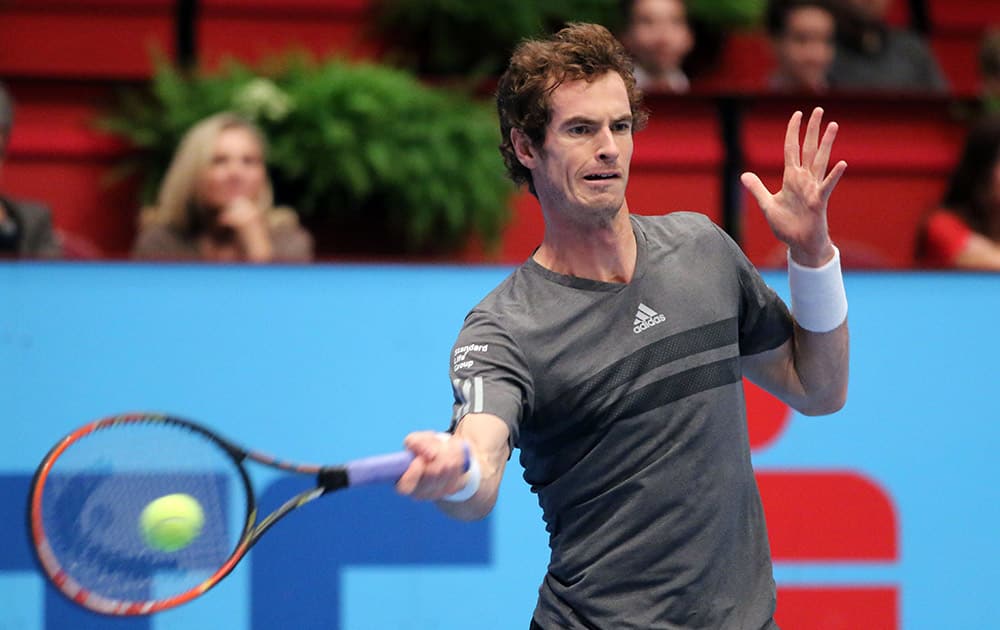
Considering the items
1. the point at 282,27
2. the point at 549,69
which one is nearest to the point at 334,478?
the point at 549,69

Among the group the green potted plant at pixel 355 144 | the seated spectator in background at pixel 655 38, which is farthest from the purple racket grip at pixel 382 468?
the seated spectator in background at pixel 655 38

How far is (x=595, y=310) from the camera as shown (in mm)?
2867

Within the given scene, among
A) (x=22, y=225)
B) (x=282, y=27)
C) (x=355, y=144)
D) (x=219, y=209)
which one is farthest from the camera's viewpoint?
(x=282, y=27)

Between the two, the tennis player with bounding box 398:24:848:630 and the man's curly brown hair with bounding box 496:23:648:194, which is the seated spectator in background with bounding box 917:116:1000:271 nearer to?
the tennis player with bounding box 398:24:848:630

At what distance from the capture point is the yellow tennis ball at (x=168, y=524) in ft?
9.58

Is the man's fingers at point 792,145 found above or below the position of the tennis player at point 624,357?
above

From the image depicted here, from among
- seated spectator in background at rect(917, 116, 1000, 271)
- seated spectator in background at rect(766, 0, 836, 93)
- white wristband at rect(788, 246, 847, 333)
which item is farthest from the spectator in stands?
seated spectator in background at rect(766, 0, 836, 93)

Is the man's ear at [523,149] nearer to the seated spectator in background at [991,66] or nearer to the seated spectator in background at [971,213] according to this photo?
the seated spectator in background at [971,213]

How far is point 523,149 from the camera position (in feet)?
9.91

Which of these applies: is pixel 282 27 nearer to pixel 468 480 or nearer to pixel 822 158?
pixel 822 158

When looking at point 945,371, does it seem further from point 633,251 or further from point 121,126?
point 121,126

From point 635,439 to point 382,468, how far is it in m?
0.55

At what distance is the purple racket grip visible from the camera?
8.29 feet

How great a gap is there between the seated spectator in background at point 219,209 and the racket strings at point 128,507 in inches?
81.5
